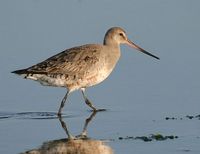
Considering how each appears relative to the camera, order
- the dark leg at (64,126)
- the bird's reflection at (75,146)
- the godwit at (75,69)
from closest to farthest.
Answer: the bird's reflection at (75,146), the dark leg at (64,126), the godwit at (75,69)

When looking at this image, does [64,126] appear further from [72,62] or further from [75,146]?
[72,62]

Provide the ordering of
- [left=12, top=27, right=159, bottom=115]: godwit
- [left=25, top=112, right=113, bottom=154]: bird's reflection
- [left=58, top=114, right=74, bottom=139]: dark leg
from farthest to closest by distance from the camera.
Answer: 1. [left=12, top=27, right=159, bottom=115]: godwit
2. [left=58, top=114, right=74, bottom=139]: dark leg
3. [left=25, top=112, right=113, bottom=154]: bird's reflection

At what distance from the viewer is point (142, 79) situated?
14891 mm

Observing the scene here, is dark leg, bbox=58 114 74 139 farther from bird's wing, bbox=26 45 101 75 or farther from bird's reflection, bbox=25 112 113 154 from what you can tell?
bird's wing, bbox=26 45 101 75

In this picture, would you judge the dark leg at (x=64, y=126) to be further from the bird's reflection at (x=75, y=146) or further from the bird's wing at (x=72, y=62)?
the bird's wing at (x=72, y=62)

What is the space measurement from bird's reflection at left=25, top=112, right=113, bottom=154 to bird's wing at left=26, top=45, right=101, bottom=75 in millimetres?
2234

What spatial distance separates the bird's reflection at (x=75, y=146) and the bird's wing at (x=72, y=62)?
88.0 inches

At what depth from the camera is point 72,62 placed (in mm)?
13750

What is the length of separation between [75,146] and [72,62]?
297 centimetres

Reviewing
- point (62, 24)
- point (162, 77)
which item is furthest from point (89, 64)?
point (62, 24)

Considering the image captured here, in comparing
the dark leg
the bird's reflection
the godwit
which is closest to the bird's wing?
the godwit

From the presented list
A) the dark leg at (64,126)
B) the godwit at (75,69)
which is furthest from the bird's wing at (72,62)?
the dark leg at (64,126)

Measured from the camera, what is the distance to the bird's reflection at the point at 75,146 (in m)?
10.7

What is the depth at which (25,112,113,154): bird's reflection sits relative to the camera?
35.0 ft
